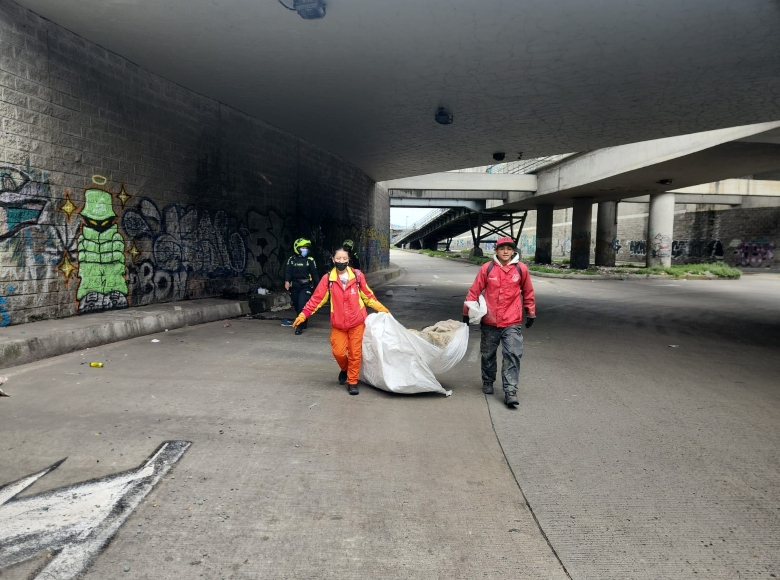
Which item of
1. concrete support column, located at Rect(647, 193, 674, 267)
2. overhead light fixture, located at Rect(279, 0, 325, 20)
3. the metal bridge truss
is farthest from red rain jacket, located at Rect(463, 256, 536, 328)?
the metal bridge truss

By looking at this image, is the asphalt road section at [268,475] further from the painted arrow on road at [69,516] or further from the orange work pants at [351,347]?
the orange work pants at [351,347]

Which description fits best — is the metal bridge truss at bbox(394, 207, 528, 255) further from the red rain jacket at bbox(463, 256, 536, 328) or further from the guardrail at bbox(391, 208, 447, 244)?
the red rain jacket at bbox(463, 256, 536, 328)

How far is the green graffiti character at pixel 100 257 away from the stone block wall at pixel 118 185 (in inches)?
0.7

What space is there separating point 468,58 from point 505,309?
472 cm

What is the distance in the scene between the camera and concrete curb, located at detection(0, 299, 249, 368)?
606cm

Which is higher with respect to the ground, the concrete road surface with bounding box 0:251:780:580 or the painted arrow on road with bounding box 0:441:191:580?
the painted arrow on road with bounding box 0:441:191:580

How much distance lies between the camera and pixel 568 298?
1558 cm

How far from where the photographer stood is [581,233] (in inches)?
1191

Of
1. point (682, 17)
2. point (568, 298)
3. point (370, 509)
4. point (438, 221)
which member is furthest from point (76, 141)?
point (438, 221)

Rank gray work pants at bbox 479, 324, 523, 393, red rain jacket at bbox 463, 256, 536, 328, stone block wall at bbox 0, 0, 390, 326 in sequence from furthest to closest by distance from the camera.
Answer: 1. stone block wall at bbox 0, 0, 390, 326
2. red rain jacket at bbox 463, 256, 536, 328
3. gray work pants at bbox 479, 324, 523, 393

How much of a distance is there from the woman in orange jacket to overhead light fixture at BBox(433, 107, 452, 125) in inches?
258

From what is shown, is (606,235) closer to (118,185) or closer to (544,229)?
(544,229)

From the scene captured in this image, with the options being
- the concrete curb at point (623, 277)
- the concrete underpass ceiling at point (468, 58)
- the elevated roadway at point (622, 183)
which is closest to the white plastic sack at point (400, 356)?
the concrete underpass ceiling at point (468, 58)

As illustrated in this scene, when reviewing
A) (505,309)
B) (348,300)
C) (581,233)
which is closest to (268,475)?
(348,300)
